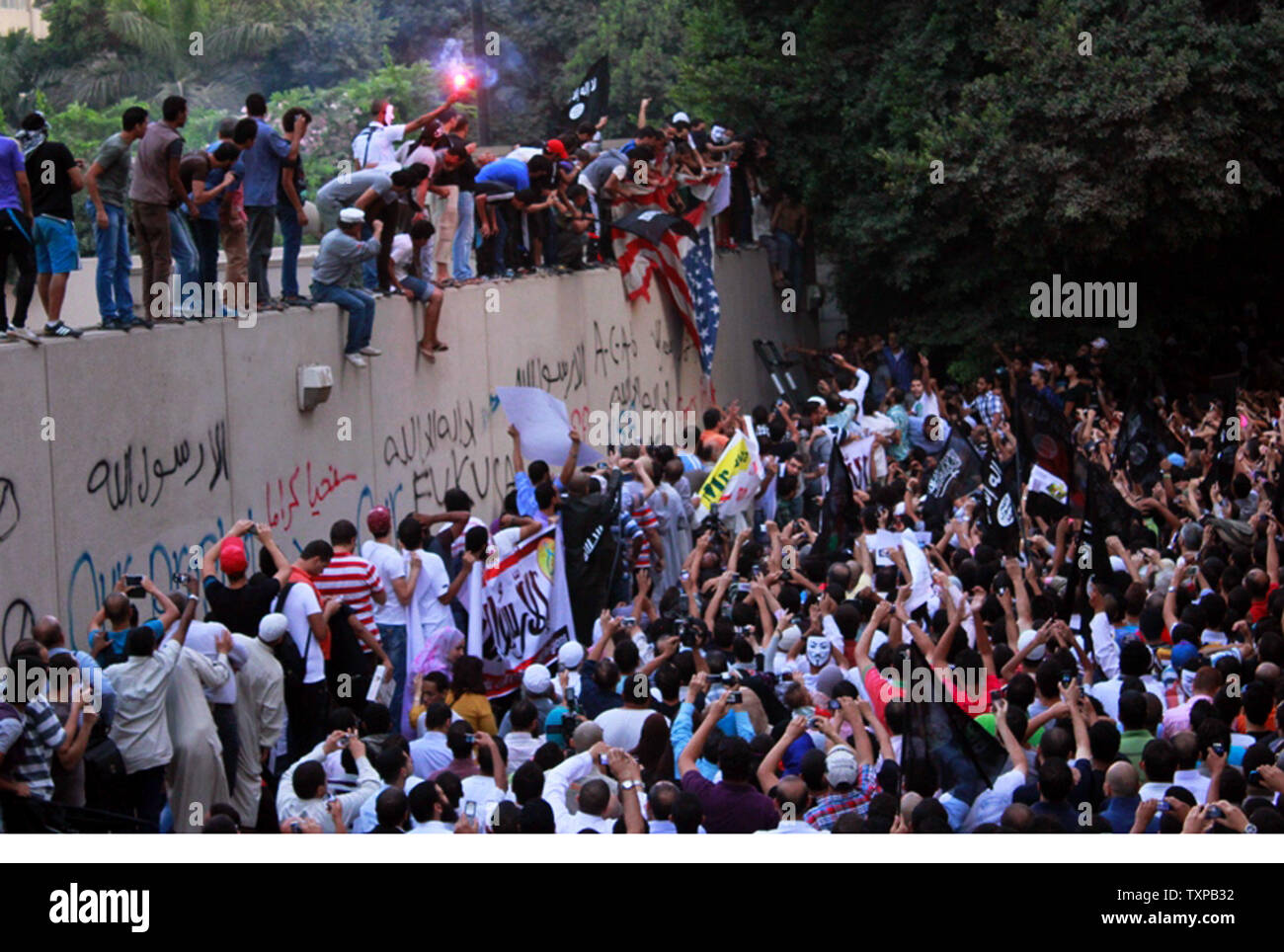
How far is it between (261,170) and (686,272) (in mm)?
9447

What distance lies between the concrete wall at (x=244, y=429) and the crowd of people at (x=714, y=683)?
49 centimetres

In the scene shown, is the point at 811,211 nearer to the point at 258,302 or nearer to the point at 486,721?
the point at 258,302

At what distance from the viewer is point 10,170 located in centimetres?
862

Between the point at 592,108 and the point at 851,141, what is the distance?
19.2 ft

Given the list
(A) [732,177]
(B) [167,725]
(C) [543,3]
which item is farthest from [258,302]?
(C) [543,3]

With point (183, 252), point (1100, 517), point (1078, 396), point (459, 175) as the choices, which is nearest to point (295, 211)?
point (183, 252)

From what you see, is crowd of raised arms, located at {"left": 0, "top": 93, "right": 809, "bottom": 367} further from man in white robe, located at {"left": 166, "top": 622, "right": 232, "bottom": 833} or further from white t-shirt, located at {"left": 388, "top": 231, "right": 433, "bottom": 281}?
man in white robe, located at {"left": 166, "top": 622, "right": 232, "bottom": 833}

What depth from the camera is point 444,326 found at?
1395cm

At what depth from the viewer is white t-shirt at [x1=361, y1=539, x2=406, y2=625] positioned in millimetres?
9117

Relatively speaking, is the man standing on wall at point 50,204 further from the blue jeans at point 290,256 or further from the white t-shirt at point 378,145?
the white t-shirt at point 378,145

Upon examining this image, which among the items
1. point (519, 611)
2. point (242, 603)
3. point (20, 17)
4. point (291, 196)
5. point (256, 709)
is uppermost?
point (20, 17)

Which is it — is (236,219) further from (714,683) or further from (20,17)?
(20,17)

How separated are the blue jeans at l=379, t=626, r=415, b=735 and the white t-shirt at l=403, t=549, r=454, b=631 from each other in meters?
0.14
